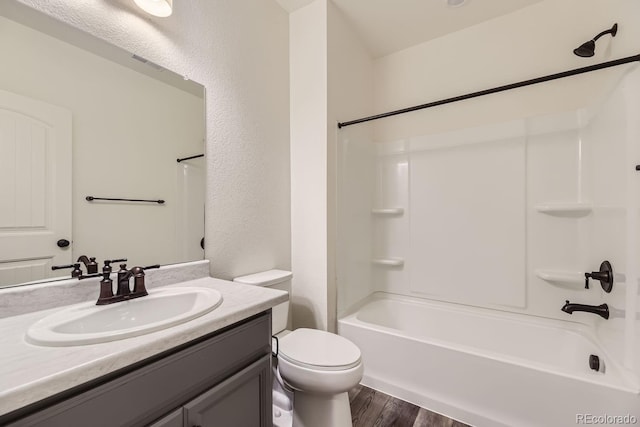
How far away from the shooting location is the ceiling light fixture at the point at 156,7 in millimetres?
1157

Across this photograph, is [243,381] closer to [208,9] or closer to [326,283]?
[326,283]

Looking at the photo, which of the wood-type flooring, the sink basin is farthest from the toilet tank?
the wood-type flooring

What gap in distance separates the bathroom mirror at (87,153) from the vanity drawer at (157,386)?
23.6 inches

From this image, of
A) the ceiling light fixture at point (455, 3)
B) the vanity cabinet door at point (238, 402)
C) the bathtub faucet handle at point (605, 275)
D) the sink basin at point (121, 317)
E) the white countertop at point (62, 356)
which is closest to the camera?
the white countertop at point (62, 356)

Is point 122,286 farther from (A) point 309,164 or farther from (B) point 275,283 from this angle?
(A) point 309,164

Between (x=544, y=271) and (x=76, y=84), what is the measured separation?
9.07 feet

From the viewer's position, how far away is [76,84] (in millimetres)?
1031

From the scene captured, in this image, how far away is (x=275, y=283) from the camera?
1646 millimetres

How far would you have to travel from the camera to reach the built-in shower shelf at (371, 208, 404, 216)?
2413 millimetres

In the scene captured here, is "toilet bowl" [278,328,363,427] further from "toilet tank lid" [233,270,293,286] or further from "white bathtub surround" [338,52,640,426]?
"white bathtub surround" [338,52,640,426]

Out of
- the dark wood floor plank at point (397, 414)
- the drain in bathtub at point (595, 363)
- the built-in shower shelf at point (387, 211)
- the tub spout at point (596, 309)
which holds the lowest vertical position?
the dark wood floor plank at point (397, 414)

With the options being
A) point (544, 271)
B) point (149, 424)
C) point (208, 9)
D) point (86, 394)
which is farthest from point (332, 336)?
point (208, 9)
